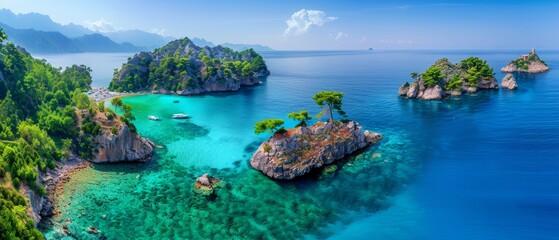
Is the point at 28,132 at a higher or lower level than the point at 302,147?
higher

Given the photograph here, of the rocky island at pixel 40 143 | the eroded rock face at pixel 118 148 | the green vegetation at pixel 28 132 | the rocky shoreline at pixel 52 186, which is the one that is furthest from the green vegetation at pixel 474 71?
the rocky shoreline at pixel 52 186

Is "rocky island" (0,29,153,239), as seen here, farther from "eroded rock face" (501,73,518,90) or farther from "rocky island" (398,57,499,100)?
"eroded rock face" (501,73,518,90)

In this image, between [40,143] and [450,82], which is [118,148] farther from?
[450,82]

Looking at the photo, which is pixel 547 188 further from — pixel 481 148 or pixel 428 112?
pixel 428 112

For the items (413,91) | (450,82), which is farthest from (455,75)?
(413,91)

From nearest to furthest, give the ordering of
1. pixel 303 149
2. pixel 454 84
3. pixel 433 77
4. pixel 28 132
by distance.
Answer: pixel 28 132
pixel 303 149
pixel 433 77
pixel 454 84

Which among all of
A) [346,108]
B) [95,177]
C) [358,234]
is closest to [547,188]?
[358,234]
